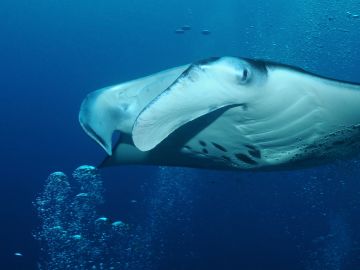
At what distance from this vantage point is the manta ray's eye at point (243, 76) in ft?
5.27

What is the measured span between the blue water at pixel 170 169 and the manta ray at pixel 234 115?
42.1 ft

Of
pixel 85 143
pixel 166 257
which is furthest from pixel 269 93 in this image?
pixel 85 143

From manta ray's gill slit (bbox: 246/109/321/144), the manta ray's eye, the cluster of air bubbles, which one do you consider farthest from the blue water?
the manta ray's eye

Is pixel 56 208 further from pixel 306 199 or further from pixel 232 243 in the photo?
pixel 306 199

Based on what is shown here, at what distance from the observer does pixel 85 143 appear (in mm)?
29500

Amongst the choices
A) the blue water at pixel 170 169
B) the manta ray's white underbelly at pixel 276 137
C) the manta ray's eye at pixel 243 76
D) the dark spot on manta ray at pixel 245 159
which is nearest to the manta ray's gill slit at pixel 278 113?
the manta ray's white underbelly at pixel 276 137

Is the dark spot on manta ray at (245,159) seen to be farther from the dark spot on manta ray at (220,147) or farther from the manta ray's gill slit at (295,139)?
the manta ray's gill slit at (295,139)

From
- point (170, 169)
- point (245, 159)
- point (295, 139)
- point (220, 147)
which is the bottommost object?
point (170, 169)

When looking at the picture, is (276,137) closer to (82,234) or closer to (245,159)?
(245,159)

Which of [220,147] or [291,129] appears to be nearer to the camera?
[291,129]

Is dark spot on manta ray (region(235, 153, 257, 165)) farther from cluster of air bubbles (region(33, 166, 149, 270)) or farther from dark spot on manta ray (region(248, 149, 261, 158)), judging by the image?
cluster of air bubbles (region(33, 166, 149, 270))

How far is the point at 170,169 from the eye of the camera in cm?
1820

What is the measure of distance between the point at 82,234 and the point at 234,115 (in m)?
15.5

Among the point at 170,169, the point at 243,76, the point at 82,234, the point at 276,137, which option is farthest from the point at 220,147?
the point at 170,169
